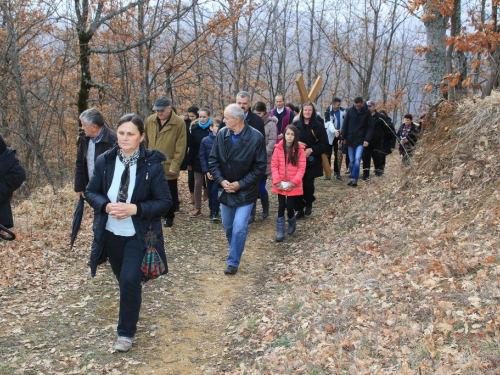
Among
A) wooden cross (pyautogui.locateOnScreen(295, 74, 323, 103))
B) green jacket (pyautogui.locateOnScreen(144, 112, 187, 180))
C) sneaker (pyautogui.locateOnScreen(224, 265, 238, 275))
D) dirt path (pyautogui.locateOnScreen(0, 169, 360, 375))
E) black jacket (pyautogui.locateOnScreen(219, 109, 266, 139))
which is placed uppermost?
wooden cross (pyautogui.locateOnScreen(295, 74, 323, 103))

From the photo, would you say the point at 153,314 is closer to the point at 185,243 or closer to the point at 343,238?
the point at 185,243

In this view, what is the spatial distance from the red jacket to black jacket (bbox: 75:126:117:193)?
2.92 meters

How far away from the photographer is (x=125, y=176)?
4277mm

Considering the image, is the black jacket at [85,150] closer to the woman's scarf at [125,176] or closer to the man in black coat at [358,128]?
the woman's scarf at [125,176]

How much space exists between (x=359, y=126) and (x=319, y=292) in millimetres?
7140

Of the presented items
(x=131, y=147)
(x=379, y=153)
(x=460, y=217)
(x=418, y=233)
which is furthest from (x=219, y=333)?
(x=379, y=153)

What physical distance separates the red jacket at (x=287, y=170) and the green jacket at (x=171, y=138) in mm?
1714

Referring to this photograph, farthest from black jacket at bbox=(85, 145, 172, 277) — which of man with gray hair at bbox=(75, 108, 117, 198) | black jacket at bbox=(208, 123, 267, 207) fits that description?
black jacket at bbox=(208, 123, 267, 207)

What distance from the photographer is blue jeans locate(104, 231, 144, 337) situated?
428 centimetres

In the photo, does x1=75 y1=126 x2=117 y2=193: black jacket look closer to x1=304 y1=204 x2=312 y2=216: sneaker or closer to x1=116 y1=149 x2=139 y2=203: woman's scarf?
x1=116 y1=149 x2=139 y2=203: woman's scarf

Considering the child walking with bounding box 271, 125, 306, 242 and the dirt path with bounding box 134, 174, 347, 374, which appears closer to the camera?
the dirt path with bounding box 134, 174, 347, 374

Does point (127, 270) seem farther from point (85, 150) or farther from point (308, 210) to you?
point (308, 210)

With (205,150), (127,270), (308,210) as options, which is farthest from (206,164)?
(127,270)

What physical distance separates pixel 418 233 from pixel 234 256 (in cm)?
251
